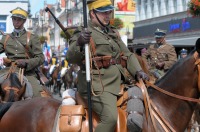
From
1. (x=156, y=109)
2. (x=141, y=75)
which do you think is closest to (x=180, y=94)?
(x=156, y=109)

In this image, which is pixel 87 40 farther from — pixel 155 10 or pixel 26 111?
pixel 155 10

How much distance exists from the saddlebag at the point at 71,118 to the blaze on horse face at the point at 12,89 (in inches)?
98.4

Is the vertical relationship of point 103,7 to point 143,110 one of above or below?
above

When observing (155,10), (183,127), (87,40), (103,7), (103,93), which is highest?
(155,10)

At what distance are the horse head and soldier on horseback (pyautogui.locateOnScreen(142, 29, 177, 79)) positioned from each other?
16.7 ft

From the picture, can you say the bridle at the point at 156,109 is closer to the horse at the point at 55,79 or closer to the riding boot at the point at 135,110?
the riding boot at the point at 135,110

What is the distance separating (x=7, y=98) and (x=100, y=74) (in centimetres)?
284

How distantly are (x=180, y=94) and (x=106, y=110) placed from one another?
885mm

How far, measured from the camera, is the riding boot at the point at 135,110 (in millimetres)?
5137

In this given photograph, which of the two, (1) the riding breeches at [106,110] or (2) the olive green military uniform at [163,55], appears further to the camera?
(2) the olive green military uniform at [163,55]

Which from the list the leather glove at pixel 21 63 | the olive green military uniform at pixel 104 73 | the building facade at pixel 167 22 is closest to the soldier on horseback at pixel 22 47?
the leather glove at pixel 21 63

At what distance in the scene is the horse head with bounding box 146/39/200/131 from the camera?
530 cm

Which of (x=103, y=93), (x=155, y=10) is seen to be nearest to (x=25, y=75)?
(x=103, y=93)

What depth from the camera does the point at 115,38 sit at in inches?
227
